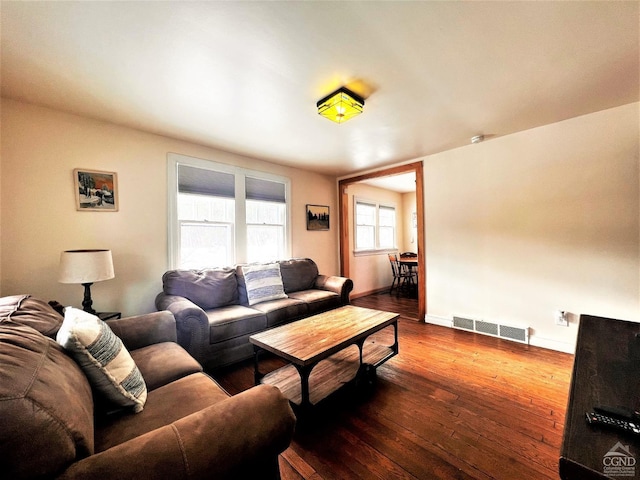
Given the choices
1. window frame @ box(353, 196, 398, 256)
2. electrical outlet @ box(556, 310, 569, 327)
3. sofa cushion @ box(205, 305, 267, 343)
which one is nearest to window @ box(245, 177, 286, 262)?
sofa cushion @ box(205, 305, 267, 343)

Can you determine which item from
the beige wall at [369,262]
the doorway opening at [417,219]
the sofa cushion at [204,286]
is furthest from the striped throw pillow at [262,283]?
the beige wall at [369,262]

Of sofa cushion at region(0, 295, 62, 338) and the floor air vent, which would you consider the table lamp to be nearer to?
sofa cushion at region(0, 295, 62, 338)

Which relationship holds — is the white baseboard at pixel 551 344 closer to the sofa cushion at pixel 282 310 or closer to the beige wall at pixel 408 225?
the sofa cushion at pixel 282 310

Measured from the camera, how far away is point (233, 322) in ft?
8.17

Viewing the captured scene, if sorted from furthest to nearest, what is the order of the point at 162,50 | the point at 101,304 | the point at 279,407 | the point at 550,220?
the point at 550,220 < the point at 101,304 < the point at 162,50 < the point at 279,407

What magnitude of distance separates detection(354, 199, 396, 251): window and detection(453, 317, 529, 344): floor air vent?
2.47 metres

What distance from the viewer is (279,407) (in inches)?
39.0

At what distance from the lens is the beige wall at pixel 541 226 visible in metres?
2.44

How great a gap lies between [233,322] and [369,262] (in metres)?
3.81

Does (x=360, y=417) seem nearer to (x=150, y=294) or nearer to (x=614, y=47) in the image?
(x=150, y=294)

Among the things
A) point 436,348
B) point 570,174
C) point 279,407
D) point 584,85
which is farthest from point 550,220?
point 279,407

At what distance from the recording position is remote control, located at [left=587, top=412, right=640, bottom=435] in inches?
27.2

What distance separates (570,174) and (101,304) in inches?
198

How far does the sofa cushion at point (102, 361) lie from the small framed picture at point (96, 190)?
5.57 feet
